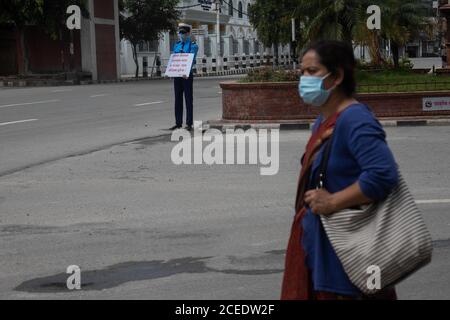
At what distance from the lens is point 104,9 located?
45531 millimetres

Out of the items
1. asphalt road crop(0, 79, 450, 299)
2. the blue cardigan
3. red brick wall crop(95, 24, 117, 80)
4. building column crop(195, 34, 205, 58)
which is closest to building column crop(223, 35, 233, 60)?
building column crop(195, 34, 205, 58)

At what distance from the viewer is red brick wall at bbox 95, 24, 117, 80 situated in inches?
1775

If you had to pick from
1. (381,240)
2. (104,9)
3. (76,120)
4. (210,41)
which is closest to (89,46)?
(104,9)

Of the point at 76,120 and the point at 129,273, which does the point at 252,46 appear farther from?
the point at 129,273

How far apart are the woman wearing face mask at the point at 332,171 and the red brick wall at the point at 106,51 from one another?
4196 centimetres

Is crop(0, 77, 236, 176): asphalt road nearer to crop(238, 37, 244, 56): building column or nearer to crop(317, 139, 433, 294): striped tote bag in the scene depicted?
crop(317, 139, 433, 294): striped tote bag

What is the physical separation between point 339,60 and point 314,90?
18cm

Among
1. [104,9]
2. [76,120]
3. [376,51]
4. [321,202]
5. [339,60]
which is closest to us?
[321,202]

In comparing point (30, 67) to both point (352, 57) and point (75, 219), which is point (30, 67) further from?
point (352, 57)

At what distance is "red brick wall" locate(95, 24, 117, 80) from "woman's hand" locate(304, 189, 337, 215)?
42.1 m

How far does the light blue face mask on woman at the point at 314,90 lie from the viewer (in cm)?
349

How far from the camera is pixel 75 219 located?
8328 millimetres

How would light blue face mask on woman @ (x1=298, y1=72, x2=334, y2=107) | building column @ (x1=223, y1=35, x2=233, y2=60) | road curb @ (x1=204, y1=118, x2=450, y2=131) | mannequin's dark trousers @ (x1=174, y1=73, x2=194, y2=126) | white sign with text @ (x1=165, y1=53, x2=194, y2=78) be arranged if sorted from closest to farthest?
light blue face mask on woman @ (x1=298, y1=72, x2=334, y2=107)
white sign with text @ (x1=165, y1=53, x2=194, y2=78)
mannequin's dark trousers @ (x1=174, y1=73, x2=194, y2=126)
road curb @ (x1=204, y1=118, x2=450, y2=131)
building column @ (x1=223, y1=35, x2=233, y2=60)

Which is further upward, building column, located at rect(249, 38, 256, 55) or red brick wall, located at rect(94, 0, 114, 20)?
red brick wall, located at rect(94, 0, 114, 20)
